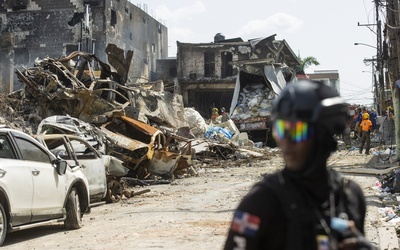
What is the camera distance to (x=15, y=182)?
8672 mm

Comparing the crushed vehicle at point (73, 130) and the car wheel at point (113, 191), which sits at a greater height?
the crushed vehicle at point (73, 130)

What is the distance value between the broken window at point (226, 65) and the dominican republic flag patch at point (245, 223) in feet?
161

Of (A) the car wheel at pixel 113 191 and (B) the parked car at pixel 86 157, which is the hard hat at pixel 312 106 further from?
(A) the car wheel at pixel 113 191

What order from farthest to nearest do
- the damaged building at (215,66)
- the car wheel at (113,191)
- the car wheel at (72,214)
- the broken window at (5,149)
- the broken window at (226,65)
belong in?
the broken window at (226,65) → the damaged building at (215,66) → the car wheel at (113,191) → the car wheel at (72,214) → the broken window at (5,149)

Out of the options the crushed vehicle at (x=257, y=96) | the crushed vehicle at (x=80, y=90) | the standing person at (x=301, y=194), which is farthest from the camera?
the crushed vehicle at (x=257, y=96)

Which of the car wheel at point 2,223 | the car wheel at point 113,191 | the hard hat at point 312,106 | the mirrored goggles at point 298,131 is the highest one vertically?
the hard hat at point 312,106

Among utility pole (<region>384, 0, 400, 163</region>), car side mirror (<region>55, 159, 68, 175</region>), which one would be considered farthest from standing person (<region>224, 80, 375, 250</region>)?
utility pole (<region>384, 0, 400, 163</region>)

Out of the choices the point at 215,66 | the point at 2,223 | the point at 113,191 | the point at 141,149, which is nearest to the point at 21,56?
the point at 215,66

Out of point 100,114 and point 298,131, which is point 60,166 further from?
point 100,114

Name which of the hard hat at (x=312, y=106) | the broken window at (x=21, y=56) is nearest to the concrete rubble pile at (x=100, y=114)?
Result: the hard hat at (x=312, y=106)

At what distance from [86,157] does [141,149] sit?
4420 millimetres

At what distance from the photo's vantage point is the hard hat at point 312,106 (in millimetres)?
2297

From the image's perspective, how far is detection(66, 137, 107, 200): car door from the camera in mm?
12398

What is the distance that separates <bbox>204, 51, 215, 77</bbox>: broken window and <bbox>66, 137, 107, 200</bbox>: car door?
38713 millimetres
